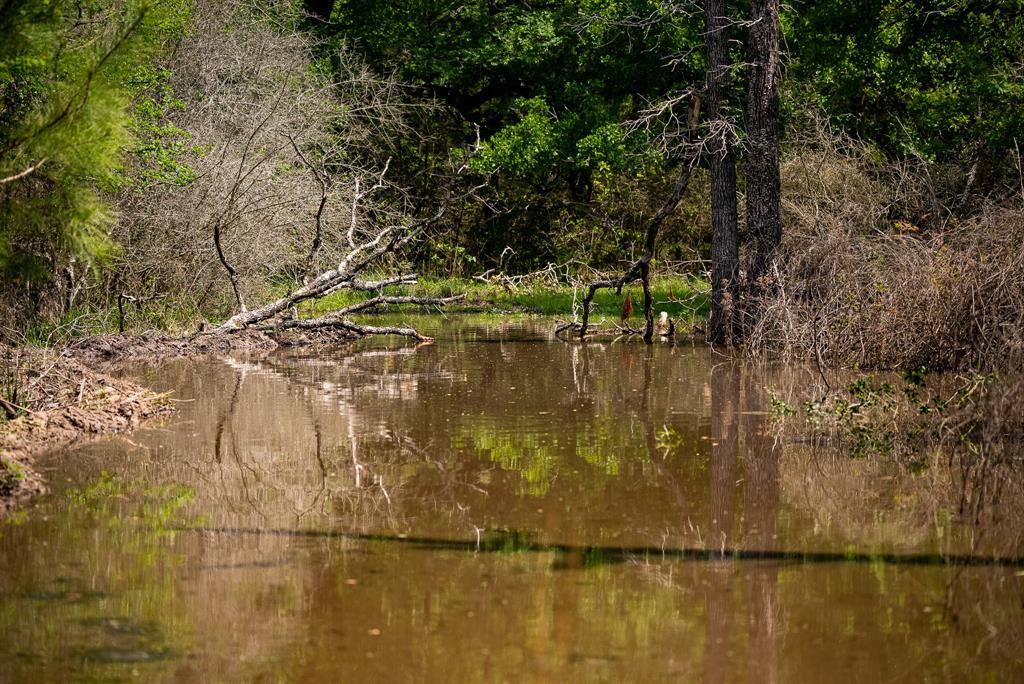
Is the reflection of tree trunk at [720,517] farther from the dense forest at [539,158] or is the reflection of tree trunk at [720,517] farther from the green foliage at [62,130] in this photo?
the green foliage at [62,130]

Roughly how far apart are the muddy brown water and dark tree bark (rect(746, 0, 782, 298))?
6.29 m

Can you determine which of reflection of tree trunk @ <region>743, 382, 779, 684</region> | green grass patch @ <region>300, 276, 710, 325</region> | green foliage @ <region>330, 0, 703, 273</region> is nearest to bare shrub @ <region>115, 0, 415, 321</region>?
green grass patch @ <region>300, 276, 710, 325</region>

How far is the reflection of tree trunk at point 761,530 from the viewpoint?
226 inches

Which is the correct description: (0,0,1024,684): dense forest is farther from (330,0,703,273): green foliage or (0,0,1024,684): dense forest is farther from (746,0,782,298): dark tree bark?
(330,0,703,273): green foliage

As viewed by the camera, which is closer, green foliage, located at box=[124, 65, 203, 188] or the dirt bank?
the dirt bank

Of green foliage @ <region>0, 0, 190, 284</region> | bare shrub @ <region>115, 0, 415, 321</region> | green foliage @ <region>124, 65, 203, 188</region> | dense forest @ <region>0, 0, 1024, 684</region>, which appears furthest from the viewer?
bare shrub @ <region>115, 0, 415, 321</region>

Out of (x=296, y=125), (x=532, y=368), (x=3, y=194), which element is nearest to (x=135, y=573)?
(x=3, y=194)

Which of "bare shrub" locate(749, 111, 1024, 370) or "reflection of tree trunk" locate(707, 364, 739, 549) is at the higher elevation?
"bare shrub" locate(749, 111, 1024, 370)

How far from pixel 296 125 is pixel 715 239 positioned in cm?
880

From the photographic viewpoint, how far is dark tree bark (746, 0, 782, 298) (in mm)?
18172

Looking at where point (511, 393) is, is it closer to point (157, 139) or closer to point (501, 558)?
point (501, 558)

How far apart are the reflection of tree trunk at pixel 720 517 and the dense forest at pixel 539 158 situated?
5.76ft

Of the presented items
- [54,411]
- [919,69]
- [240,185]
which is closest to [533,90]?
[919,69]

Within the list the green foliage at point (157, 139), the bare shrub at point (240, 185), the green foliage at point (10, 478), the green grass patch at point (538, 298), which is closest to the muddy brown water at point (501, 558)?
the green foliage at point (10, 478)
